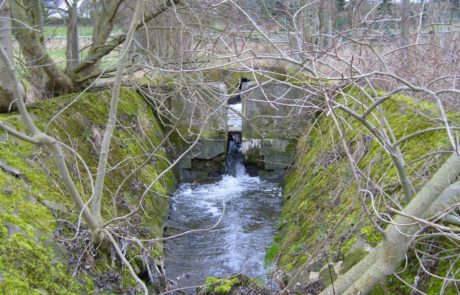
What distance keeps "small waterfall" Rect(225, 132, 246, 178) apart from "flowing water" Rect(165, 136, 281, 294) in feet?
0.48

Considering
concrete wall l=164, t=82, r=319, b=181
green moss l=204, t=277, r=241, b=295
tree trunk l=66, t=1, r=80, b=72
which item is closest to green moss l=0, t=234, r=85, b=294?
green moss l=204, t=277, r=241, b=295

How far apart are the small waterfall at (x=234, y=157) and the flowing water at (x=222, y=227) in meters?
0.15

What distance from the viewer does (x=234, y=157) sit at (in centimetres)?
1198

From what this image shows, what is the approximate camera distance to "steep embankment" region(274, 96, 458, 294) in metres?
4.27

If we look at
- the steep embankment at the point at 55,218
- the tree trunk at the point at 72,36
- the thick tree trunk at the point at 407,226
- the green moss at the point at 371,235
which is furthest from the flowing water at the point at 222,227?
the tree trunk at the point at 72,36

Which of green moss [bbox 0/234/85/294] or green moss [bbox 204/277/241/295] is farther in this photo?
green moss [bbox 204/277/241/295]

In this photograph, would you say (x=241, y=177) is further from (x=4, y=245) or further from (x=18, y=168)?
(x=4, y=245)

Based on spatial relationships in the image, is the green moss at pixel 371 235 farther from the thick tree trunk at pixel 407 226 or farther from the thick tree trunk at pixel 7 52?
the thick tree trunk at pixel 7 52

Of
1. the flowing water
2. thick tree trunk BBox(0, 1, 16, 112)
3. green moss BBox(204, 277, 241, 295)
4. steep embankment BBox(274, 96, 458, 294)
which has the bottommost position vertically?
the flowing water

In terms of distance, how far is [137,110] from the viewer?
9617mm

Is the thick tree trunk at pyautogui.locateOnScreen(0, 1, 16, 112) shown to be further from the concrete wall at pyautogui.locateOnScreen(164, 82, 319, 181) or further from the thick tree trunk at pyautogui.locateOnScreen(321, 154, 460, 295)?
the concrete wall at pyautogui.locateOnScreen(164, 82, 319, 181)

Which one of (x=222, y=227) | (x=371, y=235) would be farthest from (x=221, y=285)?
(x=222, y=227)

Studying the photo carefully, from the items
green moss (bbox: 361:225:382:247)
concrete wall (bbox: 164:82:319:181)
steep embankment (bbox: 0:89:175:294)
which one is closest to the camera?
steep embankment (bbox: 0:89:175:294)

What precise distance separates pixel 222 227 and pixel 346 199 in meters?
2.97
